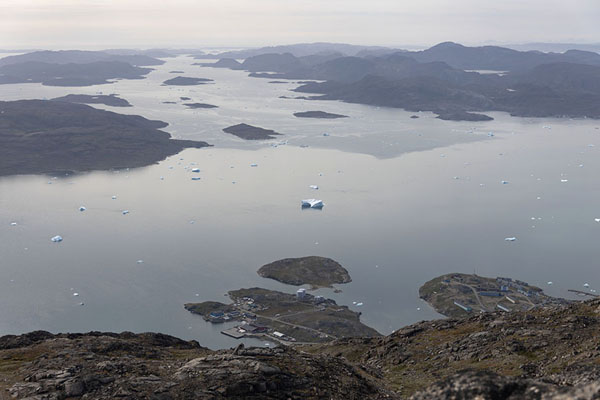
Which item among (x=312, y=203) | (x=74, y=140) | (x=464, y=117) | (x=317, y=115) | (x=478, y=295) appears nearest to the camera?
(x=478, y=295)

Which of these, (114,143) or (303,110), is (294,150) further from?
(303,110)

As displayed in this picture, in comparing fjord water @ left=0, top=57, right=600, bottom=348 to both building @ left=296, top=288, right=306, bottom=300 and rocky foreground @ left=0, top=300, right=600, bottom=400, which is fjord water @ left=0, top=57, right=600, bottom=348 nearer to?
building @ left=296, top=288, right=306, bottom=300

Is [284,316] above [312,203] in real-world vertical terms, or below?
below

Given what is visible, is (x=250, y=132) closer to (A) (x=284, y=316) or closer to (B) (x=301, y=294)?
(B) (x=301, y=294)

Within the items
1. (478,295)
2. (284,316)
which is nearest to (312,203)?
(478,295)

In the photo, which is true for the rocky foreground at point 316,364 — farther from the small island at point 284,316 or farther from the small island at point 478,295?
the small island at point 478,295

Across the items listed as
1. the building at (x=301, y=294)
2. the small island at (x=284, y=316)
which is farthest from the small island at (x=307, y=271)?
the small island at (x=284, y=316)

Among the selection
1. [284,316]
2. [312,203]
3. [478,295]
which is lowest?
[284,316]
